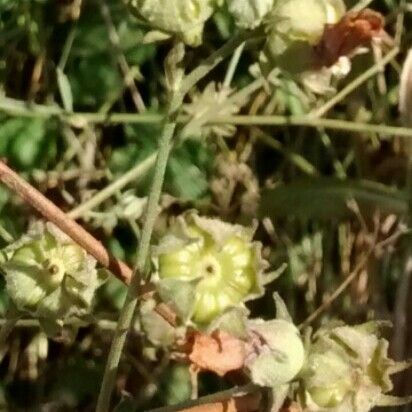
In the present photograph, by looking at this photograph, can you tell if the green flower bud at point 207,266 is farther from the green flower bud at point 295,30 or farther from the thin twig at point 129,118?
the thin twig at point 129,118

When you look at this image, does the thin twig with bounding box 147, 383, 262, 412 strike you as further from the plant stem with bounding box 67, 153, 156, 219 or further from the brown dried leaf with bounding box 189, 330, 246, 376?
the plant stem with bounding box 67, 153, 156, 219

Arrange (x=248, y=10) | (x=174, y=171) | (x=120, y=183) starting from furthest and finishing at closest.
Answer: (x=174, y=171) → (x=120, y=183) → (x=248, y=10)

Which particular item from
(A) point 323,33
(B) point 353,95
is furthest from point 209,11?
(B) point 353,95

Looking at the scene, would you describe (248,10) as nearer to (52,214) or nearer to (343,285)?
(52,214)

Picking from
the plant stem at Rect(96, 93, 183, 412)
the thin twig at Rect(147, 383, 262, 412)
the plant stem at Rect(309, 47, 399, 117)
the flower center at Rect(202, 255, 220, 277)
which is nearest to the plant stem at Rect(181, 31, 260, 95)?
the plant stem at Rect(96, 93, 183, 412)

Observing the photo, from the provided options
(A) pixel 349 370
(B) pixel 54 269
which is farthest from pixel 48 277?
(A) pixel 349 370

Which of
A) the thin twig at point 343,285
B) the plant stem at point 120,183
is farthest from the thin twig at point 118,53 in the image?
the thin twig at point 343,285

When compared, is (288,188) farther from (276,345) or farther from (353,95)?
(276,345)
